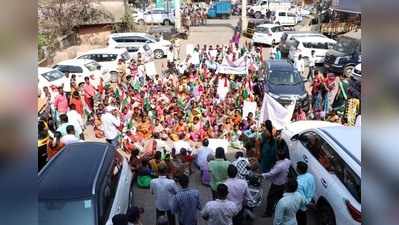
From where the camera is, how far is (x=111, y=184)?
6.93 meters

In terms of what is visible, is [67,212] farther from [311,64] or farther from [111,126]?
[311,64]

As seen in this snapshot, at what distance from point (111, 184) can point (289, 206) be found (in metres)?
2.45

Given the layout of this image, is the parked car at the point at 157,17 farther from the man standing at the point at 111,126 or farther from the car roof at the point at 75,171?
the car roof at the point at 75,171

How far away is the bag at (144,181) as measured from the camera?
396 inches

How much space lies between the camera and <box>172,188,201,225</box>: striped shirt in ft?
22.2

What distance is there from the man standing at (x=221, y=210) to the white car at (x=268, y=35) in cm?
2604

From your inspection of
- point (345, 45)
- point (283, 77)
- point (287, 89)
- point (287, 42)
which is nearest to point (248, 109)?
point (287, 89)

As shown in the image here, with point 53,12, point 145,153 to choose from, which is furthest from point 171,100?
point 53,12

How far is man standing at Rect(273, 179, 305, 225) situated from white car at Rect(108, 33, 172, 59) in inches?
864

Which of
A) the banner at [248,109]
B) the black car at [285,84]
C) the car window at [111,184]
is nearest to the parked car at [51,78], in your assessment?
the banner at [248,109]

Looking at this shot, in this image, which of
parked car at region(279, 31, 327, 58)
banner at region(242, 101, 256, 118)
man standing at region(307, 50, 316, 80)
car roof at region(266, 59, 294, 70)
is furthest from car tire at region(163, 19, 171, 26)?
banner at region(242, 101, 256, 118)
